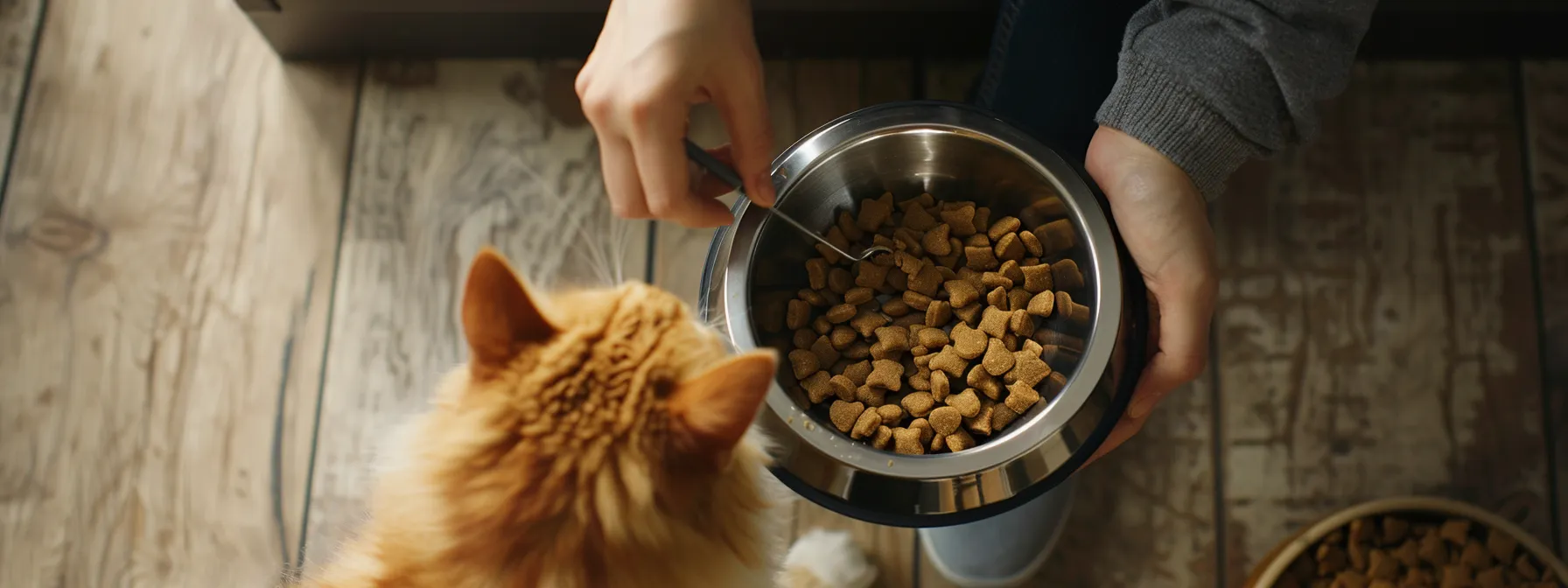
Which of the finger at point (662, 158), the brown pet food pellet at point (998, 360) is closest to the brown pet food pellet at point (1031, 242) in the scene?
the brown pet food pellet at point (998, 360)

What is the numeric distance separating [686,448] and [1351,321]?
115cm

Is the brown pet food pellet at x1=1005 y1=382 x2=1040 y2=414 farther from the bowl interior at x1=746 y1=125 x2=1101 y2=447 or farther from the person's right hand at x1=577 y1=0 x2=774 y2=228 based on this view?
the person's right hand at x1=577 y1=0 x2=774 y2=228

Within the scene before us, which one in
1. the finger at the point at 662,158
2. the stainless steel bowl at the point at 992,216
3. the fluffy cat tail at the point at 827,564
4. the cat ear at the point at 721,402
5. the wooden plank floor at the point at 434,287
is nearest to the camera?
the cat ear at the point at 721,402

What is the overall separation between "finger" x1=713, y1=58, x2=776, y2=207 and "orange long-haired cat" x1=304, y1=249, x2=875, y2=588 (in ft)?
0.68

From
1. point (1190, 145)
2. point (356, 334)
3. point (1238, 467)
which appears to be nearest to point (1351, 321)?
point (1238, 467)

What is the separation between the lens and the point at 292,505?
1.36m

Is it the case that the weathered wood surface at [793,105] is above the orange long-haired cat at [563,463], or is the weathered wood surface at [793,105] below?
above

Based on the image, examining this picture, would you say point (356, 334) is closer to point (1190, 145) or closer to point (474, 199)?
point (474, 199)

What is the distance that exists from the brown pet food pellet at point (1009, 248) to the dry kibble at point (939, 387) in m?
0.14

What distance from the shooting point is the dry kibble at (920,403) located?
3.08 ft

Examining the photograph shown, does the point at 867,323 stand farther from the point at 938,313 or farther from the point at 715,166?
the point at 715,166

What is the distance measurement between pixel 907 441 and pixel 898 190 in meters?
0.29

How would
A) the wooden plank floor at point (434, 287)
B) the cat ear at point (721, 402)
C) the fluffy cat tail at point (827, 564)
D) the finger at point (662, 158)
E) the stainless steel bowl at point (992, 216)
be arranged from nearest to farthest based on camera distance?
1. the cat ear at point (721, 402)
2. the finger at point (662, 158)
3. the stainless steel bowl at point (992, 216)
4. the fluffy cat tail at point (827, 564)
5. the wooden plank floor at point (434, 287)

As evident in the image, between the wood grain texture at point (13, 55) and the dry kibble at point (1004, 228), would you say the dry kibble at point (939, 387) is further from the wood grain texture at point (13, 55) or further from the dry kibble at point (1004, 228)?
the wood grain texture at point (13, 55)
